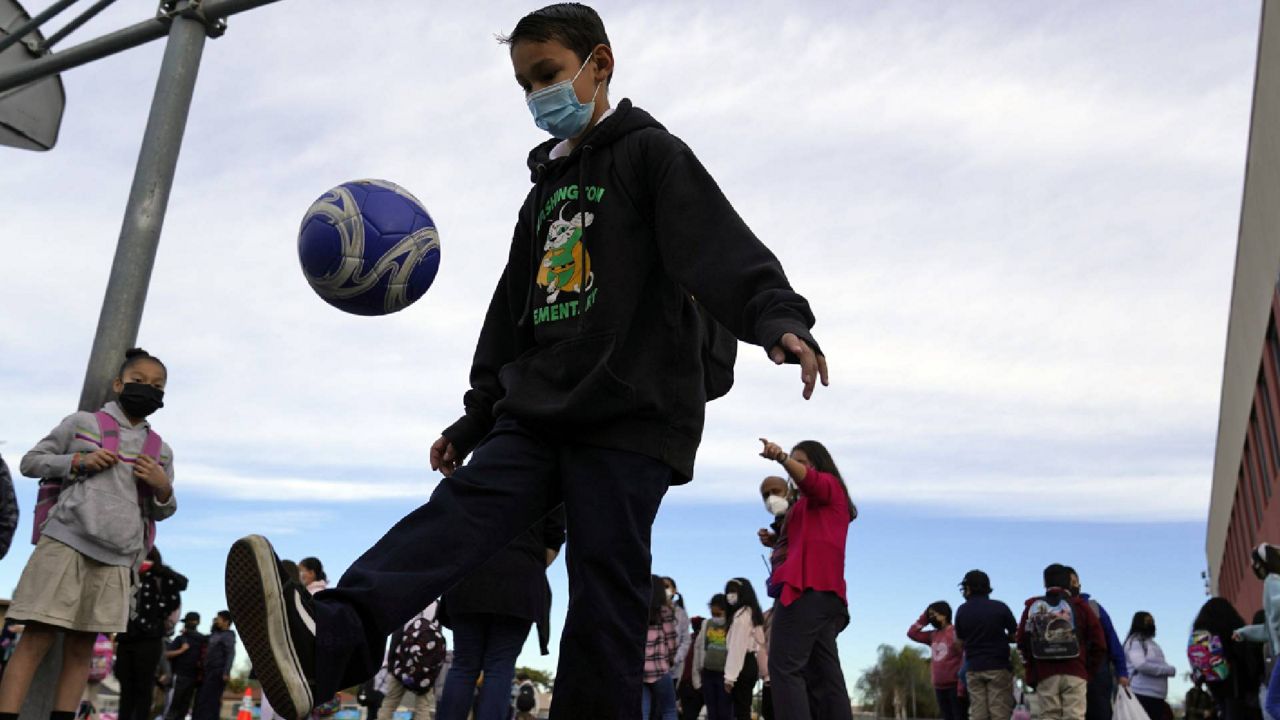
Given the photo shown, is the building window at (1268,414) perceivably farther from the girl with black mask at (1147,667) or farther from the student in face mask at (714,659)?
the student in face mask at (714,659)

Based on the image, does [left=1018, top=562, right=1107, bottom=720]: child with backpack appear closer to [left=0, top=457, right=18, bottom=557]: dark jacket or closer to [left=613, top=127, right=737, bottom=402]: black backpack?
[left=613, top=127, right=737, bottom=402]: black backpack

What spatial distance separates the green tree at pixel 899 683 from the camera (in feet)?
345

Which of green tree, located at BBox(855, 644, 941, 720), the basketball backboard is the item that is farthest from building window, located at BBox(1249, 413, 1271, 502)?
green tree, located at BBox(855, 644, 941, 720)

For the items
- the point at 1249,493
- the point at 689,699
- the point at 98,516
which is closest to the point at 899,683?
the point at 1249,493

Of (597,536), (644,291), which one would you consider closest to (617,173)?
(644,291)

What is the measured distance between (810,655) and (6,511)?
14.3 feet

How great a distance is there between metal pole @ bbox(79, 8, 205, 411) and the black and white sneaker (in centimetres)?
376

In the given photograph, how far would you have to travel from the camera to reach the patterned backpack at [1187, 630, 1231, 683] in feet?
31.3

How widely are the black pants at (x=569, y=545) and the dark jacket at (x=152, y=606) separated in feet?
24.6

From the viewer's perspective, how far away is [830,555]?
6680 millimetres

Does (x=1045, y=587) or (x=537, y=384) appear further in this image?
(x=1045, y=587)

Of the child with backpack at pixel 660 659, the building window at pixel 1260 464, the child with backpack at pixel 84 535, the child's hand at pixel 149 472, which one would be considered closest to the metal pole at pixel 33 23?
the child with backpack at pixel 84 535

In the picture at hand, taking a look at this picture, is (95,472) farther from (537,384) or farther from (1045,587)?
(1045,587)

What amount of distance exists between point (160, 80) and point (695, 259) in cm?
471
